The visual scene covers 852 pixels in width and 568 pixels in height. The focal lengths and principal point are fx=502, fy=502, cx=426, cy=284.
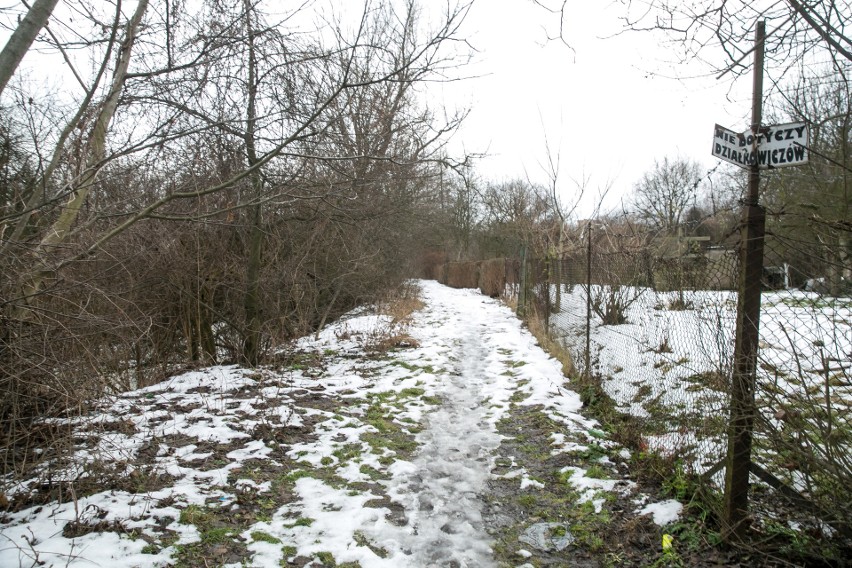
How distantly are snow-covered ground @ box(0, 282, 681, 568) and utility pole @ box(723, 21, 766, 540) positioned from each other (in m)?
0.52

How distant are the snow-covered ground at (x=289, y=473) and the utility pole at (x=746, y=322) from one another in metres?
0.52

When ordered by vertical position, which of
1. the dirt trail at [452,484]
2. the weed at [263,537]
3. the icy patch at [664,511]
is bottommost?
the dirt trail at [452,484]

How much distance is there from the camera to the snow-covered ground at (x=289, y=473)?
2934 mm

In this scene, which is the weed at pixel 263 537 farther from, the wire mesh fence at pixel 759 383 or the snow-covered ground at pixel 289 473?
the wire mesh fence at pixel 759 383

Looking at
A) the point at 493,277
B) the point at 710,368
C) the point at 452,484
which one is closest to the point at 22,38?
the point at 452,484

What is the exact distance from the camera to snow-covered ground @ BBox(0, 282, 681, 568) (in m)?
2.93

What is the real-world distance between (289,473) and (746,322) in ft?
11.2

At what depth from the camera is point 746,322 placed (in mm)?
2826

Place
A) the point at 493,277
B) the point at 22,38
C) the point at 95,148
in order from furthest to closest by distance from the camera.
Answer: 1. the point at 493,277
2. the point at 95,148
3. the point at 22,38

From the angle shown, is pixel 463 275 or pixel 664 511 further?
pixel 463 275

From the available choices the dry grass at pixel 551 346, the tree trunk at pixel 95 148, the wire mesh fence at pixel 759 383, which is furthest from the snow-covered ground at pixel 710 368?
the tree trunk at pixel 95 148

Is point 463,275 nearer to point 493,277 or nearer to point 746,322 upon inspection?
point 493,277

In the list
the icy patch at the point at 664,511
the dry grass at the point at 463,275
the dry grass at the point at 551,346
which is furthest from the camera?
the dry grass at the point at 463,275

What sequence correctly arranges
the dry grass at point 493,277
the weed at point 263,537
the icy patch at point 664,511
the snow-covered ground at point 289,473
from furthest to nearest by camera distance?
the dry grass at point 493,277 → the icy patch at point 664,511 → the weed at point 263,537 → the snow-covered ground at point 289,473
